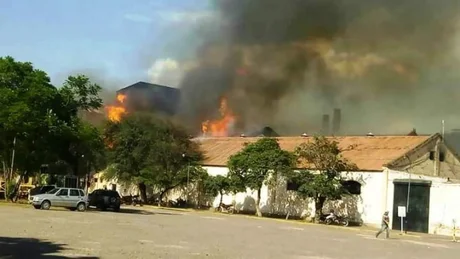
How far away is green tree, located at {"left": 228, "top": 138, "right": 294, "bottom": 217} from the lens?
54.7 metres

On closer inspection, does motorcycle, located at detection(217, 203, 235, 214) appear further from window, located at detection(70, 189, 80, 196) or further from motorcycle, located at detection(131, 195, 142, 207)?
window, located at detection(70, 189, 80, 196)

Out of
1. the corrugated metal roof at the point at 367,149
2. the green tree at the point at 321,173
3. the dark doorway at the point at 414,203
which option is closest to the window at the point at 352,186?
the green tree at the point at 321,173

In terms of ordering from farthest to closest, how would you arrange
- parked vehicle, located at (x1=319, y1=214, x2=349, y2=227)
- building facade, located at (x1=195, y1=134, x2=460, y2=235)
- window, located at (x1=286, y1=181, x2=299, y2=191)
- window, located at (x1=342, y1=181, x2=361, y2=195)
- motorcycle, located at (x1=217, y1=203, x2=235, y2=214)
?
motorcycle, located at (x1=217, y1=203, x2=235, y2=214) < window, located at (x1=286, y1=181, x2=299, y2=191) < window, located at (x1=342, y1=181, x2=361, y2=195) < parked vehicle, located at (x1=319, y1=214, x2=349, y2=227) < building facade, located at (x1=195, y1=134, x2=460, y2=235)

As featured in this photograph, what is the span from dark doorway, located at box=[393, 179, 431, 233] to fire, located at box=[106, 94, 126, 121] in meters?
31.5

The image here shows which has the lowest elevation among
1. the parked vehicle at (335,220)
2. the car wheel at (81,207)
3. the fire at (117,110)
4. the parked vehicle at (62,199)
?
the parked vehicle at (335,220)

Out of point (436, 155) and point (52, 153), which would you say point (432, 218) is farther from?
point (52, 153)

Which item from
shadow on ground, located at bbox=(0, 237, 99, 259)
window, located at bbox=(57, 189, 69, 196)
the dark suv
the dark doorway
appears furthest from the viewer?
the dark doorway

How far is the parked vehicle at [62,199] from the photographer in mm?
41562

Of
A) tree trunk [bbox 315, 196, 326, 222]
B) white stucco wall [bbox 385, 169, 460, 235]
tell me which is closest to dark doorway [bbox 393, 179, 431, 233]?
white stucco wall [bbox 385, 169, 460, 235]

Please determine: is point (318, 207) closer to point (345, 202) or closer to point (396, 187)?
point (345, 202)

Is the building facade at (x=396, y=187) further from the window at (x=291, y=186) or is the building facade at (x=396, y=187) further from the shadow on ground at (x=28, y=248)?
the shadow on ground at (x=28, y=248)

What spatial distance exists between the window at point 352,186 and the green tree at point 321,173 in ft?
4.04

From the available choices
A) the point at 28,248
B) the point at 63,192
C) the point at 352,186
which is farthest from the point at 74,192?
the point at 28,248

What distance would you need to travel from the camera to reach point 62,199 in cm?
4244
